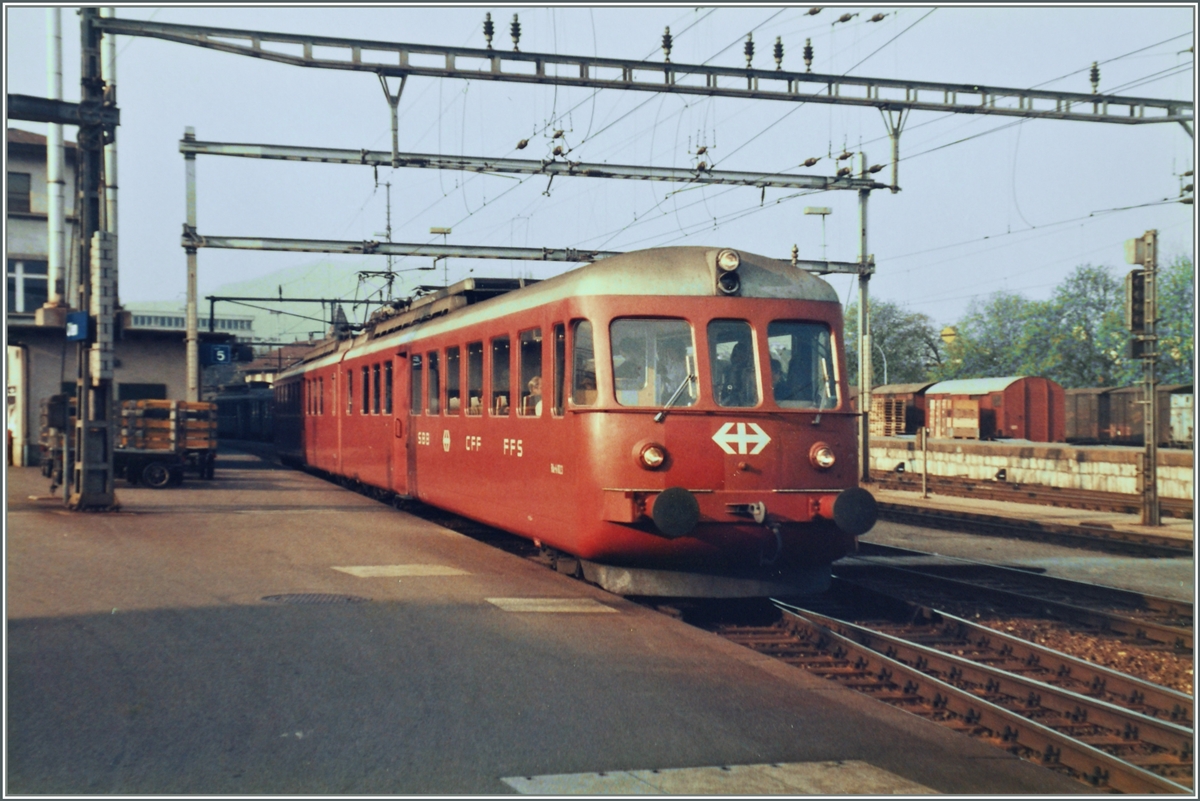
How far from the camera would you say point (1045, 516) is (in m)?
20.1

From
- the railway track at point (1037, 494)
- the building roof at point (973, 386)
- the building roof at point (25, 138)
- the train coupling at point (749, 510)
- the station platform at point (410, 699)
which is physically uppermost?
the building roof at point (25, 138)

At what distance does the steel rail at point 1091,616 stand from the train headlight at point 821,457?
2672 mm

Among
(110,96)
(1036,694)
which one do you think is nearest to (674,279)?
(1036,694)

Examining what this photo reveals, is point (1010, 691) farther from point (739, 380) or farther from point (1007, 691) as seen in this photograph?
point (739, 380)

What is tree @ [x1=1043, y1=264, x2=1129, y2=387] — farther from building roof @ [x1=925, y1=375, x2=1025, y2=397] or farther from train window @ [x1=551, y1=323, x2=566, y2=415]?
train window @ [x1=551, y1=323, x2=566, y2=415]

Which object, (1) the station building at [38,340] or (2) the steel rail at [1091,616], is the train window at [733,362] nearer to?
(2) the steel rail at [1091,616]

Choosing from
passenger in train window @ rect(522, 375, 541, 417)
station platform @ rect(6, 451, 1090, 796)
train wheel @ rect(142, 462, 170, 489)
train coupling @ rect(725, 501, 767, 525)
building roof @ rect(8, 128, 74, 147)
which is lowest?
station platform @ rect(6, 451, 1090, 796)

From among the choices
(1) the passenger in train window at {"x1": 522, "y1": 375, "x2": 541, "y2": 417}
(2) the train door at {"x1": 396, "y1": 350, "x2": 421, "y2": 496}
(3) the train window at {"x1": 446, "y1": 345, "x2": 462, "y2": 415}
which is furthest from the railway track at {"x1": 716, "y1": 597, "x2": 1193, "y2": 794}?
(2) the train door at {"x1": 396, "y1": 350, "x2": 421, "y2": 496}

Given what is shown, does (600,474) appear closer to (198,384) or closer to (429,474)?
(429,474)

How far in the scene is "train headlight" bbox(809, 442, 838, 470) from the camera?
9.30 m

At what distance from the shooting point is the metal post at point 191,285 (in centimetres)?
2152

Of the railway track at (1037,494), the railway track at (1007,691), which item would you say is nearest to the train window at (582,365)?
the railway track at (1007,691)

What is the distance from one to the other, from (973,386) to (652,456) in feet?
125

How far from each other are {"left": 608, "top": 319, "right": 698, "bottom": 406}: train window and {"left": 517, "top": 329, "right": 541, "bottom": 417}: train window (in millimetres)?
1267
